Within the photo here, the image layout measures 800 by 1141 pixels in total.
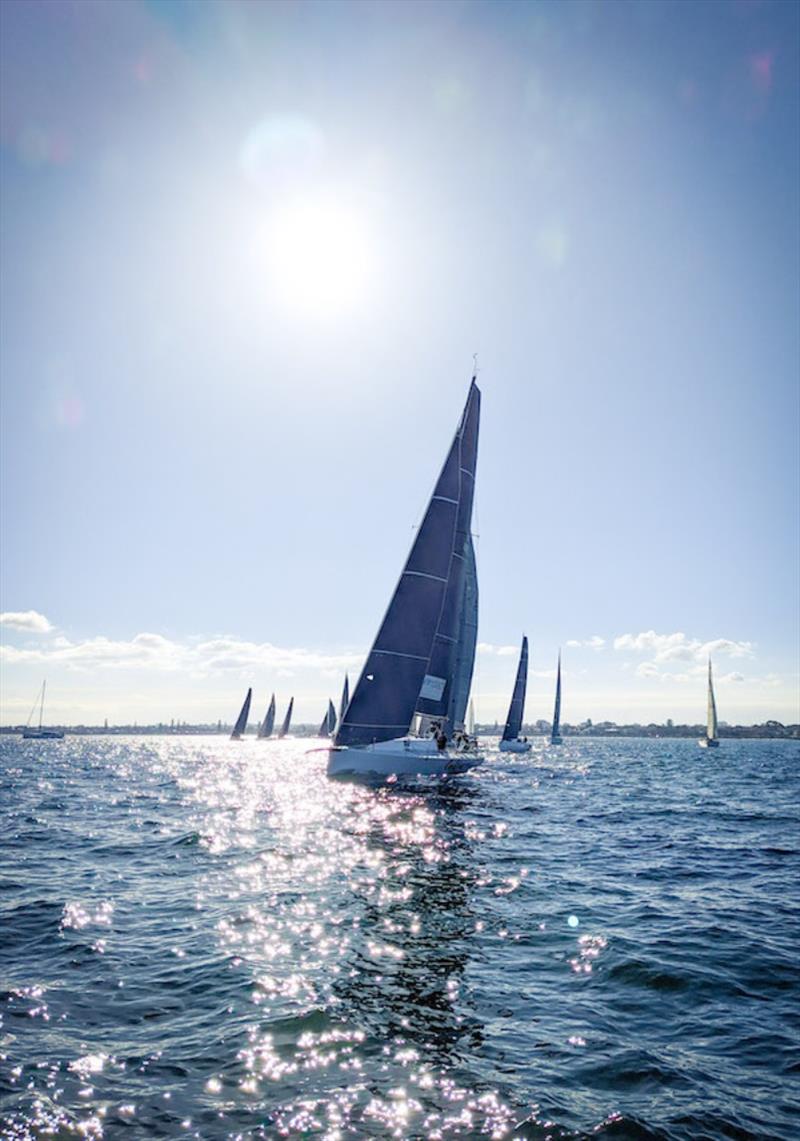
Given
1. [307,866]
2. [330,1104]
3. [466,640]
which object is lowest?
[307,866]

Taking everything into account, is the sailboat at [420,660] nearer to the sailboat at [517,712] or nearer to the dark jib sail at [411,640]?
the dark jib sail at [411,640]

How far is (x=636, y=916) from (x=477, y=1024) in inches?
212

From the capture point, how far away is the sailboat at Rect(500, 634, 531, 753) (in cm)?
7512

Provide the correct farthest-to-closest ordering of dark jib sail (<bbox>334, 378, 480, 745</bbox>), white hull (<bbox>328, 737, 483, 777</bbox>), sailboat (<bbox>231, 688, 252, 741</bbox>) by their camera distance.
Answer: sailboat (<bbox>231, 688, 252, 741</bbox>) < dark jib sail (<bbox>334, 378, 480, 745</bbox>) < white hull (<bbox>328, 737, 483, 777</bbox>)

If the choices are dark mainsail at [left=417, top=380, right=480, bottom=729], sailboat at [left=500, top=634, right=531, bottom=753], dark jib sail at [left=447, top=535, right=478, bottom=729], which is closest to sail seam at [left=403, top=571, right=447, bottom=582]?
dark mainsail at [left=417, top=380, right=480, bottom=729]

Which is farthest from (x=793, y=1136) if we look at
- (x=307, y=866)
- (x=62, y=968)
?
(x=307, y=866)

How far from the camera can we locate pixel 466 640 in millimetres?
52188

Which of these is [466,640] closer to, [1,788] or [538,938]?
[1,788]

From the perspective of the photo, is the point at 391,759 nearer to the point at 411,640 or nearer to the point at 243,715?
the point at 411,640

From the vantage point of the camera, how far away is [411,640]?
33.6 meters

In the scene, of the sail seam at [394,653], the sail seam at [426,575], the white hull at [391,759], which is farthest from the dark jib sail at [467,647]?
the white hull at [391,759]

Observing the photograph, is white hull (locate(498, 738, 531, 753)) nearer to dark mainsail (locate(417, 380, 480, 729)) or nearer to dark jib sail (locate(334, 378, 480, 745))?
dark mainsail (locate(417, 380, 480, 729))

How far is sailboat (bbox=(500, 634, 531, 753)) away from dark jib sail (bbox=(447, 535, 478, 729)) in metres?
23.4

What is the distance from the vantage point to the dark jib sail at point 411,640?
3238cm
